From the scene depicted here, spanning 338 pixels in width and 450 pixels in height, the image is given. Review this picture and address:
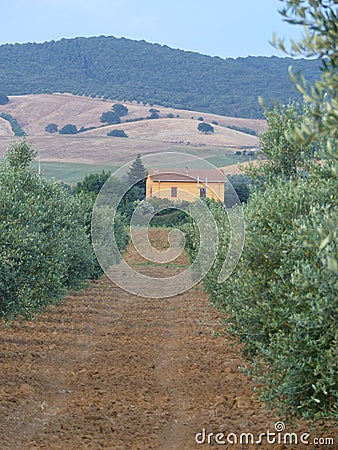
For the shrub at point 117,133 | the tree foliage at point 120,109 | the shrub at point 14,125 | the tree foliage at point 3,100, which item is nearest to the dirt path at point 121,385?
the shrub at point 117,133

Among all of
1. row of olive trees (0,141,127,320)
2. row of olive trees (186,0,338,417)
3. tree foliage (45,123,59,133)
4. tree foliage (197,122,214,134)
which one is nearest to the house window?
row of olive trees (0,141,127,320)

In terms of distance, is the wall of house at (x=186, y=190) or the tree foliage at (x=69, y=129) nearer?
the wall of house at (x=186, y=190)

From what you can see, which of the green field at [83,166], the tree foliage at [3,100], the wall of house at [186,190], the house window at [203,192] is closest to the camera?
the wall of house at [186,190]

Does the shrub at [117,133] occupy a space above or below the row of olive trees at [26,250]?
above

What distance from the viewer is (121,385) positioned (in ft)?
53.0

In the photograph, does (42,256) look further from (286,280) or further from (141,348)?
(286,280)

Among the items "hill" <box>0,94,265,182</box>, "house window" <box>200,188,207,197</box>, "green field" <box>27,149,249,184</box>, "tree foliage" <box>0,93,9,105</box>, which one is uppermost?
"tree foliage" <box>0,93,9,105</box>

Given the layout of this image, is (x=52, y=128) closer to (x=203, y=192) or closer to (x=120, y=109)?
(x=120, y=109)

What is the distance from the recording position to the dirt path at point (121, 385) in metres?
12.4

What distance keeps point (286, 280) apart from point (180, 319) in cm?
1800

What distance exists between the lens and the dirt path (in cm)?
1237

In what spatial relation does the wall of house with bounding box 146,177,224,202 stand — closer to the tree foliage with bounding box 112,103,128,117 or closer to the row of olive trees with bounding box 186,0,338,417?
the row of olive trees with bounding box 186,0,338,417

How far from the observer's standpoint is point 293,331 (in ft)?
28.2

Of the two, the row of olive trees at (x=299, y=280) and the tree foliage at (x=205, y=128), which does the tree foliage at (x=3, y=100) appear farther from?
the row of olive trees at (x=299, y=280)
